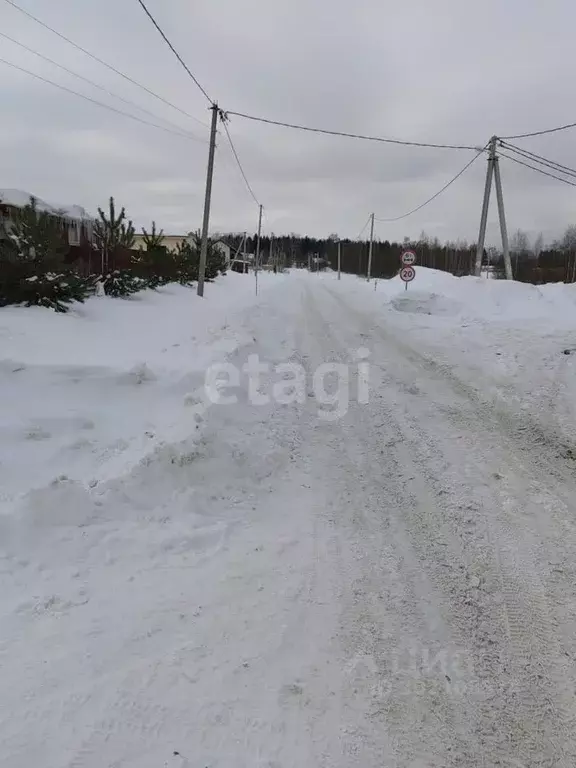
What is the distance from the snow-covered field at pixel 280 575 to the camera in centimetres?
223

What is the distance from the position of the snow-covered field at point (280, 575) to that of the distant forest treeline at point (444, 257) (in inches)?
1586

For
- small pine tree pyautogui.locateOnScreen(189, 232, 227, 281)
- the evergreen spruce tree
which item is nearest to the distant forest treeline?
small pine tree pyautogui.locateOnScreen(189, 232, 227, 281)

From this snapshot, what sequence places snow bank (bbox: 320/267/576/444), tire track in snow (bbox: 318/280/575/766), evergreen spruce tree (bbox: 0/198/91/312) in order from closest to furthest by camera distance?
tire track in snow (bbox: 318/280/575/766) → snow bank (bbox: 320/267/576/444) → evergreen spruce tree (bbox: 0/198/91/312)

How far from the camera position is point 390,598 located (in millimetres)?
3080

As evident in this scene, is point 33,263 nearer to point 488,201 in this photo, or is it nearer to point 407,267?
point 407,267

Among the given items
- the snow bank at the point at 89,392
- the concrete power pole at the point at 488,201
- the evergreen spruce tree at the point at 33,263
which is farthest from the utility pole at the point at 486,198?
the evergreen spruce tree at the point at 33,263

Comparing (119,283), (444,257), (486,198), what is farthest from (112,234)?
(444,257)

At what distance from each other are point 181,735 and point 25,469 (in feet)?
9.53

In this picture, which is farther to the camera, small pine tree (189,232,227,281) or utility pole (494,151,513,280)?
small pine tree (189,232,227,281)

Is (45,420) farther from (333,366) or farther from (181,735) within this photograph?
(333,366)

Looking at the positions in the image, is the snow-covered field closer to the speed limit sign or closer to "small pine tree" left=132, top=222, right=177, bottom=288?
"small pine tree" left=132, top=222, right=177, bottom=288

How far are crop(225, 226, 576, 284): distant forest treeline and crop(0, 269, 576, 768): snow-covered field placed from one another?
40.3 m

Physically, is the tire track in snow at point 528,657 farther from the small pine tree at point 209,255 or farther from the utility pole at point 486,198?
the small pine tree at point 209,255

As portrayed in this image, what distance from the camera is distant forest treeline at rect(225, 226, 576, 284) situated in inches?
2323
